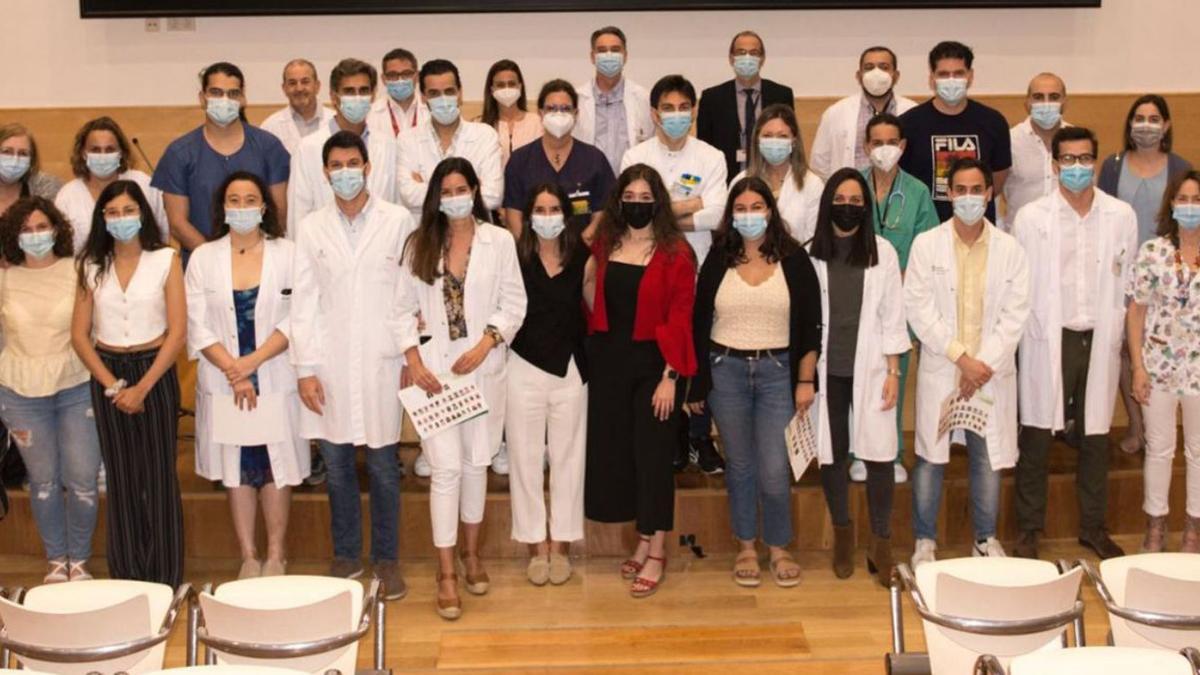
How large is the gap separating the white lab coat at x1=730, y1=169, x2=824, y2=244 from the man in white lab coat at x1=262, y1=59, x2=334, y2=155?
6.82 feet

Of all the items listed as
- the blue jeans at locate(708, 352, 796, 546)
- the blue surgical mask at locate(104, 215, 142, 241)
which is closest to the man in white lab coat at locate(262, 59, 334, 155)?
the blue surgical mask at locate(104, 215, 142, 241)

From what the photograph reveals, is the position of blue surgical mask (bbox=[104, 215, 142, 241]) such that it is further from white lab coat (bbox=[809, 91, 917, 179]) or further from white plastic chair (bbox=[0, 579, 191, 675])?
white lab coat (bbox=[809, 91, 917, 179])

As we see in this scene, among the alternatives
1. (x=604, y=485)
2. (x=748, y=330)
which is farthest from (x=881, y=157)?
(x=604, y=485)

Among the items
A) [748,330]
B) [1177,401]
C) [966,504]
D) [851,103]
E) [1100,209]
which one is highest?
[851,103]

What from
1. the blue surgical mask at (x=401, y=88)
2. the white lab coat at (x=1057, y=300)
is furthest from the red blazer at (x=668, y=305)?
the white lab coat at (x=1057, y=300)

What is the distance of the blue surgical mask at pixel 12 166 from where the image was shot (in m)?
5.52

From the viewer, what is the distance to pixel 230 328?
525cm

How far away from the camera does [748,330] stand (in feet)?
17.5

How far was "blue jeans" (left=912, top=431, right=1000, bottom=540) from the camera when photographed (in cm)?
555

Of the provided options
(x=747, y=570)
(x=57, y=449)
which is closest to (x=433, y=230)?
(x=57, y=449)

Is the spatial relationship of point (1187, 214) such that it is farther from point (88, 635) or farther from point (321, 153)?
point (88, 635)

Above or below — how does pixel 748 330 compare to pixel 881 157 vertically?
below

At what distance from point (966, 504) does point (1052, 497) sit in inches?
15.9

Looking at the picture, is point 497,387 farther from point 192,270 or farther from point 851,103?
point 851,103
